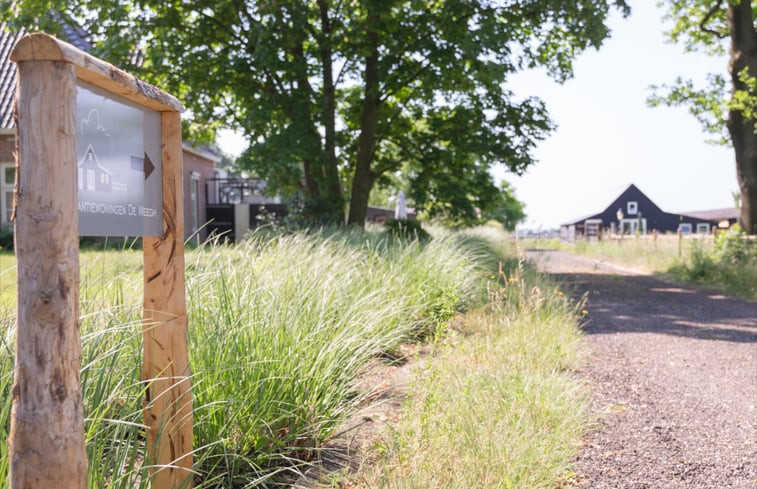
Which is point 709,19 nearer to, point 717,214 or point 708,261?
point 708,261

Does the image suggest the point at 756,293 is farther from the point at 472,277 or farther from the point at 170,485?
the point at 170,485

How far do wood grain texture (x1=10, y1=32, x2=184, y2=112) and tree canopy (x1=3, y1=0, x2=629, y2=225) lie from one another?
1181 centimetres

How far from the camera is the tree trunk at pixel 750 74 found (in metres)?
17.9

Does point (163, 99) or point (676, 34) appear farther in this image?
point (676, 34)

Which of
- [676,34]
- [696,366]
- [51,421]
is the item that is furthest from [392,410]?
[676,34]

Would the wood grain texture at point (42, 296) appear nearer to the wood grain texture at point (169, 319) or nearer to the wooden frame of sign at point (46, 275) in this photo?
the wooden frame of sign at point (46, 275)

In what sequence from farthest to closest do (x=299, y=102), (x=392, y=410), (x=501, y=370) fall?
(x=299, y=102) < (x=501, y=370) < (x=392, y=410)

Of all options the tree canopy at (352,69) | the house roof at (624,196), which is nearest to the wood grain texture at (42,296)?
the tree canopy at (352,69)

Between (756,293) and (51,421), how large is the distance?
13.8 m

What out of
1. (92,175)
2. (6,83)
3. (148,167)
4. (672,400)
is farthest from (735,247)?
(6,83)

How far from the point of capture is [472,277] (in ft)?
29.1

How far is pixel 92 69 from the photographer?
2.30 metres

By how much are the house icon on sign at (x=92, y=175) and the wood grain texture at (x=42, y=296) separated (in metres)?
0.33

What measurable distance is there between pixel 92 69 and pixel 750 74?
1852cm
